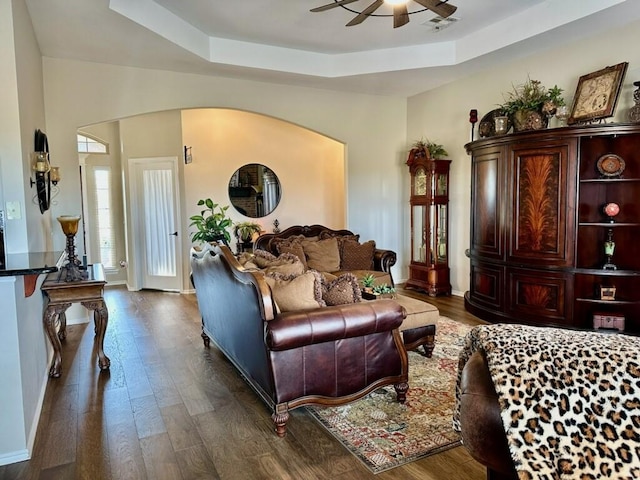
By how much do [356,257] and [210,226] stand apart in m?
2.22

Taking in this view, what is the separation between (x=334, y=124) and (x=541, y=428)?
19.3ft

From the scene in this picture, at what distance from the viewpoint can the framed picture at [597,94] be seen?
4.17 metres

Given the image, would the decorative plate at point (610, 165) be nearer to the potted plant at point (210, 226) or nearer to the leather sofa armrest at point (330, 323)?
the leather sofa armrest at point (330, 323)

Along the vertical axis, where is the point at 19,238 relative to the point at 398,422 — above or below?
above

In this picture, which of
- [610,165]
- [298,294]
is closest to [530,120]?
[610,165]

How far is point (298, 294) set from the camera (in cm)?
282

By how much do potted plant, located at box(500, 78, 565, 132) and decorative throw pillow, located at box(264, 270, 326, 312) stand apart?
316 cm

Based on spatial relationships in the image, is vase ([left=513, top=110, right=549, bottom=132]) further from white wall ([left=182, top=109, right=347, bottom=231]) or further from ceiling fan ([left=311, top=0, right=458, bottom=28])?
white wall ([left=182, top=109, right=347, bottom=231])

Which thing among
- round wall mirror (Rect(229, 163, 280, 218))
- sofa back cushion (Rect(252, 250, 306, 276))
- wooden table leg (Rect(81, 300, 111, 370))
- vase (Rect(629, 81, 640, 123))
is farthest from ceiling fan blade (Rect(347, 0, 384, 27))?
round wall mirror (Rect(229, 163, 280, 218))

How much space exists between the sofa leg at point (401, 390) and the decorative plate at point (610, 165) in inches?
117

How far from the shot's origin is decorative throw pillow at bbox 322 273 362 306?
2.98 m

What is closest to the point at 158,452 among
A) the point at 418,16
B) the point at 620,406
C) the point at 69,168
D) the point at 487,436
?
the point at 487,436

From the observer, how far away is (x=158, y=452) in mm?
2523

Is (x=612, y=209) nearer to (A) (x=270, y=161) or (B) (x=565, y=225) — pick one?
(B) (x=565, y=225)
